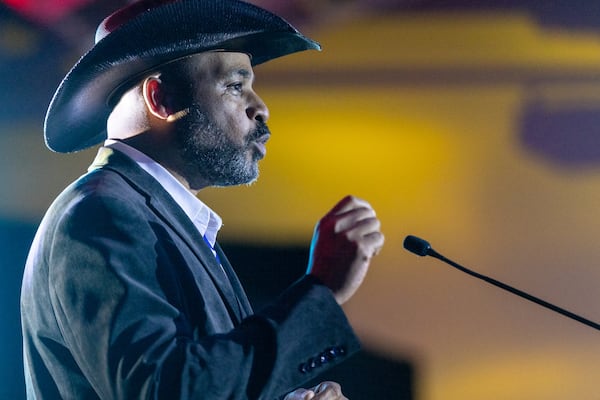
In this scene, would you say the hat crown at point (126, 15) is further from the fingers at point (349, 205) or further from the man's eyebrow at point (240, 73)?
the fingers at point (349, 205)

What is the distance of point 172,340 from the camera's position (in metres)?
1.09

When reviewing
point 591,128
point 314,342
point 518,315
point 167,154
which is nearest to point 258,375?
point 314,342

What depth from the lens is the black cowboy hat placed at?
4.94ft

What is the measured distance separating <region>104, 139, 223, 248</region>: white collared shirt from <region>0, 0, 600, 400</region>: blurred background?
1.90ft

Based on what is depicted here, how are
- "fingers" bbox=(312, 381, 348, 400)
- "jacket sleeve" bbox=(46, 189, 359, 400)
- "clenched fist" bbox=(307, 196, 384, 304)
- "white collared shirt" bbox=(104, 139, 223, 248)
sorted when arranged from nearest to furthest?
"jacket sleeve" bbox=(46, 189, 359, 400) → "clenched fist" bbox=(307, 196, 384, 304) → "white collared shirt" bbox=(104, 139, 223, 248) → "fingers" bbox=(312, 381, 348, 400)

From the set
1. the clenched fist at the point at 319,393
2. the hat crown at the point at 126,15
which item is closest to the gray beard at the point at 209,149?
the hat crown at the point at 126,15

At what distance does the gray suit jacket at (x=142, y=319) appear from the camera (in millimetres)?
1074

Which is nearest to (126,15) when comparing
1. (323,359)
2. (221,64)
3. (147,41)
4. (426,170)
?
(147,41)

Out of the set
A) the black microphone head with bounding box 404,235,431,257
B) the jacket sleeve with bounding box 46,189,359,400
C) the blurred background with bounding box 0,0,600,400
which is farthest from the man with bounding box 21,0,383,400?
the blurred background with bounding box 0,0,600,400

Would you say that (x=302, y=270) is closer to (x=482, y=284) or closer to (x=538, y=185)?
(x=482, y=284)

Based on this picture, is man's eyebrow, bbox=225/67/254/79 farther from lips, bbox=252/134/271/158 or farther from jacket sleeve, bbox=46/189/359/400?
jacket sleeve, bbox=46/189/359/400

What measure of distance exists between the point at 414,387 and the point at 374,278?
33cm

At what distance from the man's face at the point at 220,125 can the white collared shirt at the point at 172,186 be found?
0.04 metres

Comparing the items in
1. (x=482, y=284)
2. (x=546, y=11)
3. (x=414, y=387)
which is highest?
(x=546, y=11)
